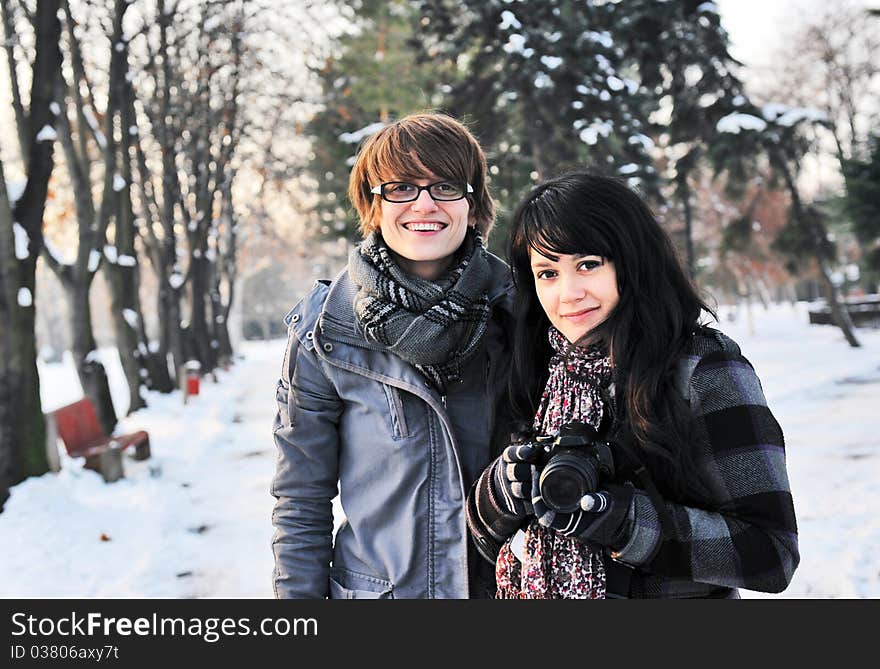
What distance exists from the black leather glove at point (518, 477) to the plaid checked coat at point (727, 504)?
0.22 metres

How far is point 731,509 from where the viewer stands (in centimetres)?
175

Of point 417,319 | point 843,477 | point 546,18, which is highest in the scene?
point 546,18

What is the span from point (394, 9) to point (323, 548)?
71.3 feet

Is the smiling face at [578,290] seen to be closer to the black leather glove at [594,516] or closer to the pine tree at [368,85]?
the black leather glove at [594,516]

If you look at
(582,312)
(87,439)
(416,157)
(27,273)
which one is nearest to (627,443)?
(582,312)

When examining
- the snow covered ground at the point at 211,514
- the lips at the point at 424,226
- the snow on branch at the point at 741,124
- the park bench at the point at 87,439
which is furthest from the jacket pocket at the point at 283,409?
the snow on branch at the point at 741,124

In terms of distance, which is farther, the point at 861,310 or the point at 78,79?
the point at 861,310

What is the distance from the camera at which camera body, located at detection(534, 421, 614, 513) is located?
64.6 inches

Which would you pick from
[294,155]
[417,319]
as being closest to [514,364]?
[417,319]

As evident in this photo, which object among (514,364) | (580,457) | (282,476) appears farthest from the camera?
(282,476)

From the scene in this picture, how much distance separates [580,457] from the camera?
5.46ft

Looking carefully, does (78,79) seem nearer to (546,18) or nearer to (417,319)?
(546,18)

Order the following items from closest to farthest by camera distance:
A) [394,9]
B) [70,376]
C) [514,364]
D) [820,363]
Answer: [514,364] → [820,363] → [394,9] → [70,376]

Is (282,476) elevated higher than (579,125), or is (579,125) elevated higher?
(579,125)
